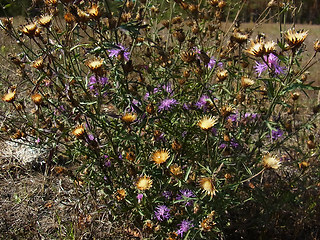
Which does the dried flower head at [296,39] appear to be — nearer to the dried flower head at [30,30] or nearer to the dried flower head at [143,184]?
the dried flower head at [143,184]

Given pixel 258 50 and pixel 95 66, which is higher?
pixel 258 50

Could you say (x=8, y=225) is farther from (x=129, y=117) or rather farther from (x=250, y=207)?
(x=250, y=207)

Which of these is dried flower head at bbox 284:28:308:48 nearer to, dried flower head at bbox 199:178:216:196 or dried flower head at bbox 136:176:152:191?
dried flower head at bbox 199:178:216:196

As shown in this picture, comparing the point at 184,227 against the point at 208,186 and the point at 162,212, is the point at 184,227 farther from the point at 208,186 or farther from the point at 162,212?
the point at 208,186

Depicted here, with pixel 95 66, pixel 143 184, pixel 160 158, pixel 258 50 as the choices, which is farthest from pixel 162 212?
pixel 258 50

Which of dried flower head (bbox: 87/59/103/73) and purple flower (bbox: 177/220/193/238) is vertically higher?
dried flower head (bbox: 87/59/103/73)

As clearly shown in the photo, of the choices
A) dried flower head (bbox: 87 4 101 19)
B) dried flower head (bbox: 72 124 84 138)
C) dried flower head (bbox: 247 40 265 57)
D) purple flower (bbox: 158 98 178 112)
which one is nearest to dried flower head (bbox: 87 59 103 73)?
dried flower head (bbox: 87 4 101 19)

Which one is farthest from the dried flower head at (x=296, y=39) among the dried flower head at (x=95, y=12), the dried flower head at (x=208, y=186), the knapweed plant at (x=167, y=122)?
the dried flower head at (x=95, y=12)

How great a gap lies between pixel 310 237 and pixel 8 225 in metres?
2.02

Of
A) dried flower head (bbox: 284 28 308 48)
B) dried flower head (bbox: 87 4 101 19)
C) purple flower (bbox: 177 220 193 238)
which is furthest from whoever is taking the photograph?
purple flower (bbox: 177 220 193 238)

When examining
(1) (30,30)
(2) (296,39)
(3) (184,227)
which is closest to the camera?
(2) (296,39)

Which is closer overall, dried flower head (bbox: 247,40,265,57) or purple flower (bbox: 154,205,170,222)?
dried flower head (bbox: 247,40,265,57)

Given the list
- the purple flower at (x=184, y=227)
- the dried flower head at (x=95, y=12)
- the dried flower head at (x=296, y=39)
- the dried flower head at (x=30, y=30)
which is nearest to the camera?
the dried flower head at (x=296, y=39)

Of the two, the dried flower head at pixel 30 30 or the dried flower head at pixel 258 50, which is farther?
the dried flower head at pixel 30 30
